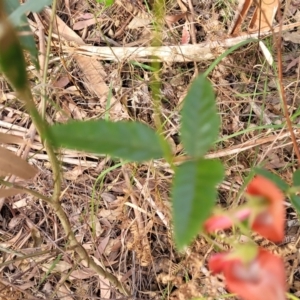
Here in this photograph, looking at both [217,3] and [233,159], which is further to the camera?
[217,3]

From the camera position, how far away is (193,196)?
0.31m

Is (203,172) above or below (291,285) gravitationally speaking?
above

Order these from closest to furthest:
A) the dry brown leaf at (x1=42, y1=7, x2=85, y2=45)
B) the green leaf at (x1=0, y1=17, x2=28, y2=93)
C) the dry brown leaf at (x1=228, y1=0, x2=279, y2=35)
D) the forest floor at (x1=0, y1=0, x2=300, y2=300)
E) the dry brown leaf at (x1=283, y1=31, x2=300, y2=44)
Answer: the green leaf at (x1=0, y1=17, x2=28, y2=93), the forest floor at (x1=0, y1=0, x2=300, y2=300), the dry brown leaf at (x1=228, y1=0, x2=279, y2=35), the dry brown leaf at (x1=283, y1=31, x2=300, y2=44), the dry brown leaf at (x1=42, y1=7, x2=85, y2=45)

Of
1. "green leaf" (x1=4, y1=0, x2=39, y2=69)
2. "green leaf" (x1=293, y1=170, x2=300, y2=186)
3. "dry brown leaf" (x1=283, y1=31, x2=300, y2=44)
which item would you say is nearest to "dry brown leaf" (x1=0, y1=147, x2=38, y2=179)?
"green leaf" (x1=4, y1=0, x2=39, y2=69)

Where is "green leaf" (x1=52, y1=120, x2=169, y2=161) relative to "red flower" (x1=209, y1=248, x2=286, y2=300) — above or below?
above

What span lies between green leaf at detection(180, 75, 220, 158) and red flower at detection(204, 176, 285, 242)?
0.06m

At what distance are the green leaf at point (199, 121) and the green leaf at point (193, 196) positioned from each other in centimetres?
2

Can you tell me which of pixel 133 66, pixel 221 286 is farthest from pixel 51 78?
pixel 221 286

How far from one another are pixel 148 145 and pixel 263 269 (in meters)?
0.13

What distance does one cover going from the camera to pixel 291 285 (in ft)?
3.27

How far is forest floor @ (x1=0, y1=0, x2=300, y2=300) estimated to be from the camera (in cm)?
107

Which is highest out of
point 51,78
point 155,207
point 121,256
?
point 51,78

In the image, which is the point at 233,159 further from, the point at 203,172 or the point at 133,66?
the point at 203,172

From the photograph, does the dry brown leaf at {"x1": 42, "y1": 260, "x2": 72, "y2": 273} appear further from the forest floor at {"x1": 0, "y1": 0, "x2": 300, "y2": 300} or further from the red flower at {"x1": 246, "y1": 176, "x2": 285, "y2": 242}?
the red flower at {"x1": 246, "y1": 176, "x2": 285, "y2": 242}
